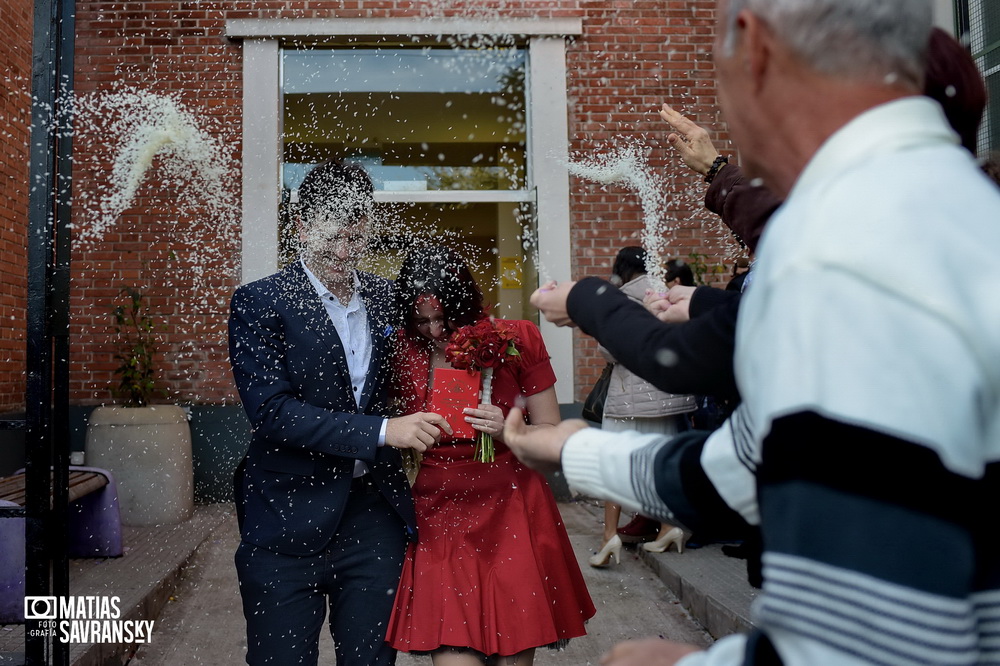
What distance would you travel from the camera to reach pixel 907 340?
72 centimetres

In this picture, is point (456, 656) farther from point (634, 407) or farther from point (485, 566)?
point (634, 407)

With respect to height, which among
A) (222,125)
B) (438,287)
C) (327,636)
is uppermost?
(222,125)

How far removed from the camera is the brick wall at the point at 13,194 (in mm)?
7355

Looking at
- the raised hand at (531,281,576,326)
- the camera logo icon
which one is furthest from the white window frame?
the raised hand at (531,281,576,326)

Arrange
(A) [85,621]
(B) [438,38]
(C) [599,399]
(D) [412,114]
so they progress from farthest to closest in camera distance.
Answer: (D) [412,114]
(B) [438,38]
(C) [599,399]
(A) [85,621]

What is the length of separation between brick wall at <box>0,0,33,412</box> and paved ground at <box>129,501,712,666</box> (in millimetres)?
2491

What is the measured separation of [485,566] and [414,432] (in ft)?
1.97

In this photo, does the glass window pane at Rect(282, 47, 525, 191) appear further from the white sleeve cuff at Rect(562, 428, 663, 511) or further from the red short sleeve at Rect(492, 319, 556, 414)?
the white sleeve cuff at Rect(562, 428, 663, 511)

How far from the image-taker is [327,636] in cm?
521

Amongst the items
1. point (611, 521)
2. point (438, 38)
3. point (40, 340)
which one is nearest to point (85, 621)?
point (40, 340)

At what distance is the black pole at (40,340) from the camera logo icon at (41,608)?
3 cm

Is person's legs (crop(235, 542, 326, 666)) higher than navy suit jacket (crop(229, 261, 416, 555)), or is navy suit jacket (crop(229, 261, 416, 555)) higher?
navy suit jacket (crop(229, 261, 416, 555))

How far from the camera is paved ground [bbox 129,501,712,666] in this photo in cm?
478

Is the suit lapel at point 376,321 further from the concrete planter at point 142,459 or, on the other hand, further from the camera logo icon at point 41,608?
the concrete planter at point 142,459
